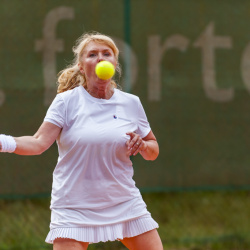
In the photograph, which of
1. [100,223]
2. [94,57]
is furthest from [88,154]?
[94,57]

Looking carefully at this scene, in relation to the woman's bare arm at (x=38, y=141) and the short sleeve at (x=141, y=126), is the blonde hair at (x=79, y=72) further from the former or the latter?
the woman's bare arm at (x=38, y=141)

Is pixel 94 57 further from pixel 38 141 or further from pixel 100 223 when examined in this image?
pixel 100 223

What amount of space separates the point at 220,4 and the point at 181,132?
1367 millimetres

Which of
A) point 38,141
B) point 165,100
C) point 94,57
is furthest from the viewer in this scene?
point 165,100

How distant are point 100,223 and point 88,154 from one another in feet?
1.32

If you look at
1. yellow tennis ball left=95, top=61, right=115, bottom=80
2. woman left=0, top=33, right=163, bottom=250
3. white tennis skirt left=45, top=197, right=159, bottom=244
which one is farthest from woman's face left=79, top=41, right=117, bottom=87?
white tennis skirt left=45, top=197, right=159, bottom=244

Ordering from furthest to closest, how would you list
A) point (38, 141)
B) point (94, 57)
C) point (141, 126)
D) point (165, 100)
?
1. point (165, 100)
2. point (141, 126)
3. point (94, 57)
4. point (38, 141)

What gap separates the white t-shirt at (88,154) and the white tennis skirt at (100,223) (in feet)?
0.12

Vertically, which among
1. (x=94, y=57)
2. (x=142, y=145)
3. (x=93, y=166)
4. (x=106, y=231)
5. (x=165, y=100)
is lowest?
(x=106, y=231)

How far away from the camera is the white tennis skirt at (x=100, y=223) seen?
3549 mm

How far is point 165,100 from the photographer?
6.18 metres

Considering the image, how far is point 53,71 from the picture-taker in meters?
5.84

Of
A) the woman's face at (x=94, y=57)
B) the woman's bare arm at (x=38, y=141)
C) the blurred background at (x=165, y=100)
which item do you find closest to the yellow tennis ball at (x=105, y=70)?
the woman's face at (x=94, y=57)

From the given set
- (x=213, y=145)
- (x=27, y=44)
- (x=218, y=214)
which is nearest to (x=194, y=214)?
(x=218, y=214)
